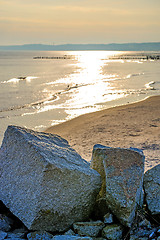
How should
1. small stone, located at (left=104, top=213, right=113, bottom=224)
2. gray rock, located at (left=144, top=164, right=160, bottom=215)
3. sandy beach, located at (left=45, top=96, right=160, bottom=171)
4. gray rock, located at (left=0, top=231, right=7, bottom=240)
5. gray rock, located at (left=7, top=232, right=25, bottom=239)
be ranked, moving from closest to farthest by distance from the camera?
gray rock, located at (left=0, top=231, right=7, bottom=240), gray rock, located at (left=7, top=232, right=25, bottom=239), small stone, located at (left=104, top=213, right=113, bottom=224), gray rock, located at (left=144, top=164, right=160, bottom=215), sandy beach, located at (left=45, top=96, right=160, bottom=171)

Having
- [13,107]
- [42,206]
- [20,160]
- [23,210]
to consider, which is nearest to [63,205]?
[42,206]

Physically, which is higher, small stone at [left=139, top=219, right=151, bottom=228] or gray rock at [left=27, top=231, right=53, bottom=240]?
small stone at [left=139, top=219, right=151, bottom=228]

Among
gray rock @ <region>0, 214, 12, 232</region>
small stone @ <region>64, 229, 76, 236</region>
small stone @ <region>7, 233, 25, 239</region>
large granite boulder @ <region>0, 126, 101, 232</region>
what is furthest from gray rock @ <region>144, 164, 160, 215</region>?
gray rock @ <region>0, 214, 12, 232</region>

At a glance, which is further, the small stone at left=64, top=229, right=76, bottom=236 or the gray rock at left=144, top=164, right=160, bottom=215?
the gray rock at left=144, top=164, right=160, bottom=215

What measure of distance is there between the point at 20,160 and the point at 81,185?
3.52 feet

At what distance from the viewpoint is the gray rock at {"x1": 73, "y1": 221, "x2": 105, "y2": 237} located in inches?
172

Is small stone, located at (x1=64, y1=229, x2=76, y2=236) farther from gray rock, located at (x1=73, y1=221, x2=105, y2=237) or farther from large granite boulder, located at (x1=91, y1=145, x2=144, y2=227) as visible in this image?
large granite boulder, located at (x1=91, y1=145, x2=144, y2=227)

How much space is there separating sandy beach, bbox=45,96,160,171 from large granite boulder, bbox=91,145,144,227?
10.3 feet

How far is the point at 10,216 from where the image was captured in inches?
194

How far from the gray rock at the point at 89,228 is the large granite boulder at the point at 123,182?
12.2 inches

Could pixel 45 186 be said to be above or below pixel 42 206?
above

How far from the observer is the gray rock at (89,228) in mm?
4375

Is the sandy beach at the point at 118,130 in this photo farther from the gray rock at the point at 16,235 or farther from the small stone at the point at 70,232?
the gray rock at the point at 16,235

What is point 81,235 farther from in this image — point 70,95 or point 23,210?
point 70,95
